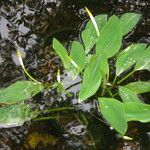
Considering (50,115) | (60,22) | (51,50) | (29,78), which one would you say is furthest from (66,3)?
(50,115)

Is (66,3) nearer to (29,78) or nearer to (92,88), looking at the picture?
(29,78)

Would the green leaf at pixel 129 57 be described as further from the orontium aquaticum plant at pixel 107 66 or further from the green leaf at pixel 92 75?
the green leaf at pixel 92 75

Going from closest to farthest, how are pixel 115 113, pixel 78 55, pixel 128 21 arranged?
pixel 115 113, pixel 78 55, pixel 128 21

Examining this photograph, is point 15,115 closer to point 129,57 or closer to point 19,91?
point 19,91

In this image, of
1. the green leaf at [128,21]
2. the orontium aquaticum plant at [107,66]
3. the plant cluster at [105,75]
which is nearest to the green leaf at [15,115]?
the plant cluster at [105,75]

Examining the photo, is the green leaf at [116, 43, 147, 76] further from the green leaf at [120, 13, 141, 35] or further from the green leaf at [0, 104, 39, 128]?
the green leaf at [0, 104, 39, 128]

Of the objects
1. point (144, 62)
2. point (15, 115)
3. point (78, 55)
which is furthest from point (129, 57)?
point (15, 115)
